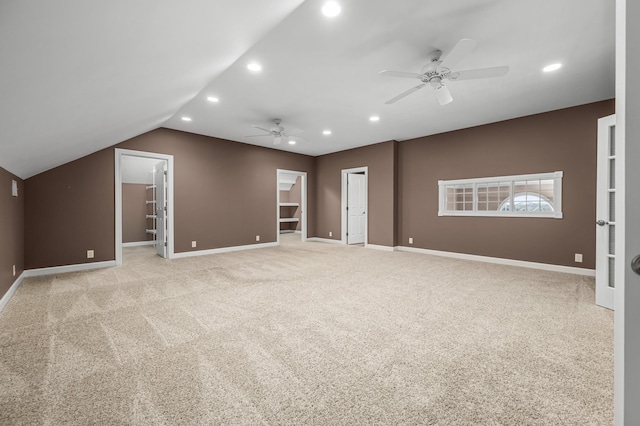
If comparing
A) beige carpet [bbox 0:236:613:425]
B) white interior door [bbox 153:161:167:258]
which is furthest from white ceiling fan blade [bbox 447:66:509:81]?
white interior door [bbox 153:161:167:258]

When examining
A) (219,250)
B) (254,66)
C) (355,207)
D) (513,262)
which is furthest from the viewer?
(355,207)

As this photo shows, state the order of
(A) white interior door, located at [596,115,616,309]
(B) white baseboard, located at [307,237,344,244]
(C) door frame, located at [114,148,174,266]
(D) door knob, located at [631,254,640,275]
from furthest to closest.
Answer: (B) white baseboard, located at [307,237,344,244], (C) door frame, located at [114,148,174,266], (A) white interior door, located at [596,115,616,309], (D) door knob, located at [631,254,640,275]

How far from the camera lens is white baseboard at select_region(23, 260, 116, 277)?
13.6ft

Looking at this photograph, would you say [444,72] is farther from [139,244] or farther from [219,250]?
[139,244]

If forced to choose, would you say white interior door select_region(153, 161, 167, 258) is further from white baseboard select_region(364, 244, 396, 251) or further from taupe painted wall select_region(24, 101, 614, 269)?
white baseboard select_region(364, 244, 396, 251)

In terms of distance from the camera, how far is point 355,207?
7859 mm

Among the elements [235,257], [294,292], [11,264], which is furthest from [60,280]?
[294,292]

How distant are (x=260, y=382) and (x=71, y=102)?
2.40 m

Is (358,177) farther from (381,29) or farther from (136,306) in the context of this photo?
(136,306)

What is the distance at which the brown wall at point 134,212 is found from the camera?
7.06 m

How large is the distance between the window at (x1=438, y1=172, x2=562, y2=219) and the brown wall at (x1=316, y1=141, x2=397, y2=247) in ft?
3.96

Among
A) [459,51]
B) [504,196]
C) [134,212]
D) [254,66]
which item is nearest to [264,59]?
[254,66]

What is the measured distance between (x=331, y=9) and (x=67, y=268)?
532cm

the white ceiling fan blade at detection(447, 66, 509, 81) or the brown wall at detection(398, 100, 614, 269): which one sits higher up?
the white ceiling fan blade at detection(447, 66, 509, 81)
